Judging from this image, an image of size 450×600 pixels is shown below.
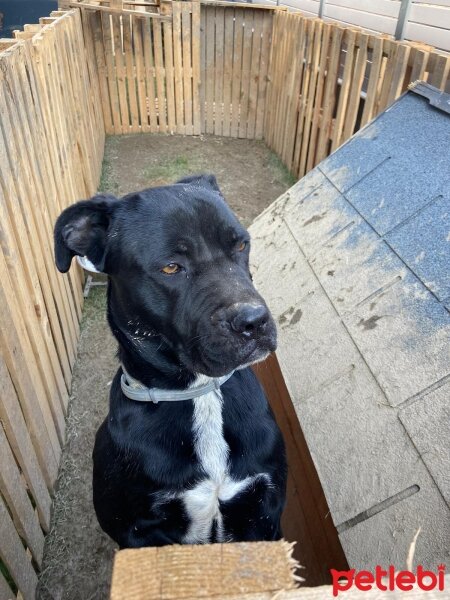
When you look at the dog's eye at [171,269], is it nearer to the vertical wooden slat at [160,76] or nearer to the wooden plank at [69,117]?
the wooden plank at [69,117]

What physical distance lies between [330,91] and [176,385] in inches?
201

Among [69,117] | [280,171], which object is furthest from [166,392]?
[280,171]

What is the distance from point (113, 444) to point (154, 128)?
838 centimetres

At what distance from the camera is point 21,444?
2297mm

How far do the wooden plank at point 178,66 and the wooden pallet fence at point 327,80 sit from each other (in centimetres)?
168

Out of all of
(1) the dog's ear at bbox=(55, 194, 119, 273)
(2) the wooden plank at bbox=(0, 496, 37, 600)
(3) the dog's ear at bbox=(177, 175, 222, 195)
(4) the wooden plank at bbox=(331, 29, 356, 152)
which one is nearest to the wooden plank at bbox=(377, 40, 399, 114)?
(4) the wooden plank at bbox=(331, 29, 356, 152)

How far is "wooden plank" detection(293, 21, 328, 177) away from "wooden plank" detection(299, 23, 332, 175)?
55 millimetres

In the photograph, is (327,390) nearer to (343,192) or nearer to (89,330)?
(343,192)

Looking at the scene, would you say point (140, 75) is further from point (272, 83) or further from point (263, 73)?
point (272, 83)

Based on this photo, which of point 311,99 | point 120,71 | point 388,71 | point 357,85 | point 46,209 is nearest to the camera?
point 46,209

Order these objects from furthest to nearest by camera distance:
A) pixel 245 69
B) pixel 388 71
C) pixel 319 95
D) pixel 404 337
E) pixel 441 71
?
pixel 245 69, pixel 319 95, pixel 388 71, pixel 441 71, pixel 404 337

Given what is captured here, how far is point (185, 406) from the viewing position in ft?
6.71

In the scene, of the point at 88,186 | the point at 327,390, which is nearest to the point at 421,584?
the point at 327,390

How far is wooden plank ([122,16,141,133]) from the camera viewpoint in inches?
324
